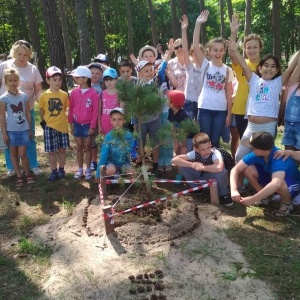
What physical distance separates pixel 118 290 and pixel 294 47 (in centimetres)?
3475

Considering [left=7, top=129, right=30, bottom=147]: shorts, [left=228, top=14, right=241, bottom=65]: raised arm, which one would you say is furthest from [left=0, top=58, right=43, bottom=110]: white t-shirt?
[left=228, top=14, right=241, bottom=65]: raised arm

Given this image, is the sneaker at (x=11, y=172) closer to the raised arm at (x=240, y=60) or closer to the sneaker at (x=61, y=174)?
the sneaker at (x=61, y=174)

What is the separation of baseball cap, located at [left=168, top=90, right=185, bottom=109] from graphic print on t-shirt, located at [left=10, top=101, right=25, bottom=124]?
2.16m

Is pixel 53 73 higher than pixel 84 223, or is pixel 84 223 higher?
pixel 53 73

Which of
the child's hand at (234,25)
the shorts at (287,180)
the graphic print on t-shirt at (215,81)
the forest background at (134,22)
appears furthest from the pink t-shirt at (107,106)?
the forest background at (134,22)

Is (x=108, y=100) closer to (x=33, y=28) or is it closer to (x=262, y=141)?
(x=262, y=141)

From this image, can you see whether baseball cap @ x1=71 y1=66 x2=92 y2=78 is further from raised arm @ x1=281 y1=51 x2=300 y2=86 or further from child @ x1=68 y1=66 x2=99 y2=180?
raised arm @ x1=281 y1=51 x2=300 y2=86

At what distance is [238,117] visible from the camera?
5.06 metres

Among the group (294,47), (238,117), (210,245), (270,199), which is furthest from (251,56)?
(294,47)

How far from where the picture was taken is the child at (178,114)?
4879 millimetres

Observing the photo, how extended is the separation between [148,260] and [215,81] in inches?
104

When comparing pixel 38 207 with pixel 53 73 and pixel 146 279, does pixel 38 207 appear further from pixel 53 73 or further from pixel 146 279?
pixel 146 279

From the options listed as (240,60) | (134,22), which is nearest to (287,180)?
(240,60)

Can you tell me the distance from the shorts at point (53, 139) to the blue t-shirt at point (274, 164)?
271 cm
